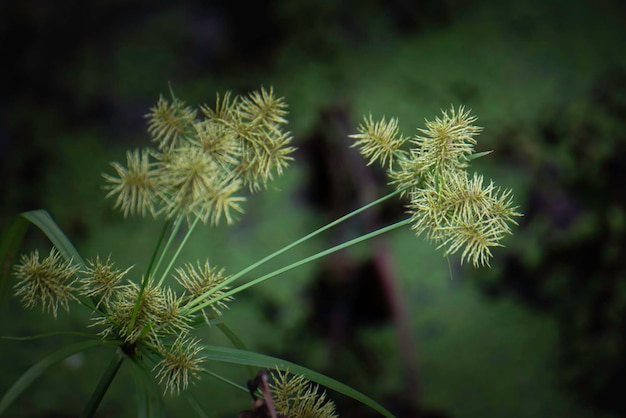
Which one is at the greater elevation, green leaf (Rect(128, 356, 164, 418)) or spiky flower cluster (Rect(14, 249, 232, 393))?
spiky flower cluster (Rect(14, 249, 232, 393))

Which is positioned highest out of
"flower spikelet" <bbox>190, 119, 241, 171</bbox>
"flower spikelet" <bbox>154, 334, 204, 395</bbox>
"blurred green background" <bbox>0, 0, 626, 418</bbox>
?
"blurred green background" <bbox>0, 0, 626, 418</bbox>

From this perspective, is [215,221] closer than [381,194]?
Yes

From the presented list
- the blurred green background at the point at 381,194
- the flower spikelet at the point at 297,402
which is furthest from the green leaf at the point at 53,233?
the blurred green background at the point at 381,194

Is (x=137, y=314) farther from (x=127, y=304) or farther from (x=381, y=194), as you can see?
(x=381, y=194)

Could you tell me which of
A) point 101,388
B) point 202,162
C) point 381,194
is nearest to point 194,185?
point 202,162

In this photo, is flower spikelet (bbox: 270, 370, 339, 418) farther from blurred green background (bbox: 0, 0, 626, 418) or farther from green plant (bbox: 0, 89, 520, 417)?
blurred green background (bbox: 0, 0, 626, 418)

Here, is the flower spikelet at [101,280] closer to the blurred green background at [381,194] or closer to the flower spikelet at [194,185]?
the flower spikelet at [194,185]

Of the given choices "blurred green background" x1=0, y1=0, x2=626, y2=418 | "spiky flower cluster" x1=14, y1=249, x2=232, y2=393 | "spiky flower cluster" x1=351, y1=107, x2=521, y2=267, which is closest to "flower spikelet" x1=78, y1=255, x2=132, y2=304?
"spiky flower cluster" x1=14, y1=249, x2=232, y2=393
